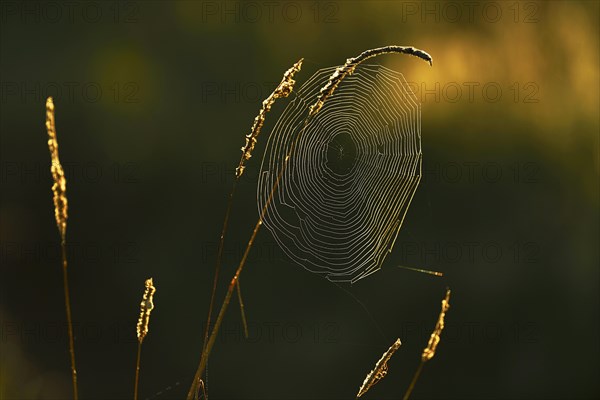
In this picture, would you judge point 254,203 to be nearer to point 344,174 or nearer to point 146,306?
point 344,174

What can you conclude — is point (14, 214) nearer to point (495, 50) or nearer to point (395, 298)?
point (395, 298)

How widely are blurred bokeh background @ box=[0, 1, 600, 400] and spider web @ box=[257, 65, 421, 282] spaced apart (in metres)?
0.12

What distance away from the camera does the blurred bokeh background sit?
2.73 metres

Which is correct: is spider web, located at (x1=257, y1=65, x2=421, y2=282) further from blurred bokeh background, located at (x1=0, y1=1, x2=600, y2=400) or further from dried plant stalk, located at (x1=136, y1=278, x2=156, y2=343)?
dried plant stalk, located at (x1=136, y1=278, x2=156, y2=343)

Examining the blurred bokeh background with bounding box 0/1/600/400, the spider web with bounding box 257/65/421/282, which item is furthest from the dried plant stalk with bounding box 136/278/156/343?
the blurred bokeh background with bounding box 0/1/600/400

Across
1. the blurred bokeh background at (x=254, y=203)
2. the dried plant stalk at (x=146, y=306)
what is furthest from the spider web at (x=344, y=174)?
the dried plant stalk at (x=146, y=306)

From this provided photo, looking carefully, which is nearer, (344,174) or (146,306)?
(146,306)

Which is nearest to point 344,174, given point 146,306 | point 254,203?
point 254,203

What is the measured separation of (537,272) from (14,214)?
6.89 feet

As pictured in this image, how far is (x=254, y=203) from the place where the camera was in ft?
9.61

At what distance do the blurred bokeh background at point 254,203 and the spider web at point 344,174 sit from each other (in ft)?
0.39

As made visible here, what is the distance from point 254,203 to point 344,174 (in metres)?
0.46

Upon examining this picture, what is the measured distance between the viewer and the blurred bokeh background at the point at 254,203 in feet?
8.97

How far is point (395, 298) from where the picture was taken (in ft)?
10.1
